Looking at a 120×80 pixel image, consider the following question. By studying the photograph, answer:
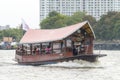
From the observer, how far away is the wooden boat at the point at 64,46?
42.8 metres

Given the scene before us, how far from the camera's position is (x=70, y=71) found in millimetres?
38062

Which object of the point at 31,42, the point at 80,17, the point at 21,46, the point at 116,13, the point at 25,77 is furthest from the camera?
the point at 80,17

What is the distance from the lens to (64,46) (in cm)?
4309

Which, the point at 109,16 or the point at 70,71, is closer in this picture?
the point at 70,71

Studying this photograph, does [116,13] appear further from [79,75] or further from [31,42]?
[79,75]

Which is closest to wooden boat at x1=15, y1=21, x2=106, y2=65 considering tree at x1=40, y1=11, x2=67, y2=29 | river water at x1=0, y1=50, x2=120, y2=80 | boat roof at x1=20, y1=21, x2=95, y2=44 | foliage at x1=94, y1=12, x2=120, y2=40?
boat roof at x1=20, y1=21, x2=95, y2=44

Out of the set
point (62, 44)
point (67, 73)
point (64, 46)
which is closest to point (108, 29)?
point (62, 44)

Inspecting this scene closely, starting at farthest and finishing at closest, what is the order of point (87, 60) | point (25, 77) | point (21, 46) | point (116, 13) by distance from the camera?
1. point (116, 13)
2. point (21, 46)
3. point (87, 60)
4. point (25, 77)

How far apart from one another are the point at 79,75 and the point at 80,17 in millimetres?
123110

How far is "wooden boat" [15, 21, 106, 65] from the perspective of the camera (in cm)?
4275

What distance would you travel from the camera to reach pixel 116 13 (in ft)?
473

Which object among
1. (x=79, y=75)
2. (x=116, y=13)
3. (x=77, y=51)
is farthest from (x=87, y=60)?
(x=116, y=13)

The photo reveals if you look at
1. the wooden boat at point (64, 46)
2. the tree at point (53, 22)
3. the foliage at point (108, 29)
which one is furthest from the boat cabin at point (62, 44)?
the tree at point (53, 22)

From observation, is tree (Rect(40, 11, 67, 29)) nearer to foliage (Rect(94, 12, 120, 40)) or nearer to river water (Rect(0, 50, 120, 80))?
foliage (Rect(94, 12, 120, 40))
